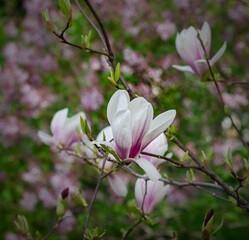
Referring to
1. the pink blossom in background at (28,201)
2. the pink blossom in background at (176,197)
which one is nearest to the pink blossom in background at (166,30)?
the pink blossom in background at (176,197)

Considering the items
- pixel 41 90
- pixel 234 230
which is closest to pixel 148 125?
pixel 234 230

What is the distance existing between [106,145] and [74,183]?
125 cm

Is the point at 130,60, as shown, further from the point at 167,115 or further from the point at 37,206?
the point at 37,206

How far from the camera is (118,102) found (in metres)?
0.38

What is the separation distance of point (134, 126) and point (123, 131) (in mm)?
19

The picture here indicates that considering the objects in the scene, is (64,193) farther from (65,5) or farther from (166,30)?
(166,30)

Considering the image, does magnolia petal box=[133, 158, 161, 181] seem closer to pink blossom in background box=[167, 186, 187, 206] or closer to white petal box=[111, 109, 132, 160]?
white petal box=[111, 109, 132, 160]

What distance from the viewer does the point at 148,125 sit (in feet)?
1.20

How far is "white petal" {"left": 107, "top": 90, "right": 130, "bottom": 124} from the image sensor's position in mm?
369

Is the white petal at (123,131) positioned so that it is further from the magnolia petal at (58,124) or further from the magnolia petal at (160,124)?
the magnolia petal at (58,124)

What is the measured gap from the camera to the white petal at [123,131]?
1.13 feet

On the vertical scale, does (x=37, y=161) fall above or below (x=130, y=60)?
below

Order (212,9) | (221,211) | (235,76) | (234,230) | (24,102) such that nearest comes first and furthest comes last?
(234,230)
(221,211)
(235,76)
(24,102)
(212,9)

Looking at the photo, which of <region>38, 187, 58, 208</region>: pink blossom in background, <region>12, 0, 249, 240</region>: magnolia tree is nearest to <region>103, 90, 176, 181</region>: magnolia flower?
<region>12, 0, 249, 240</region>: magnolia tree
